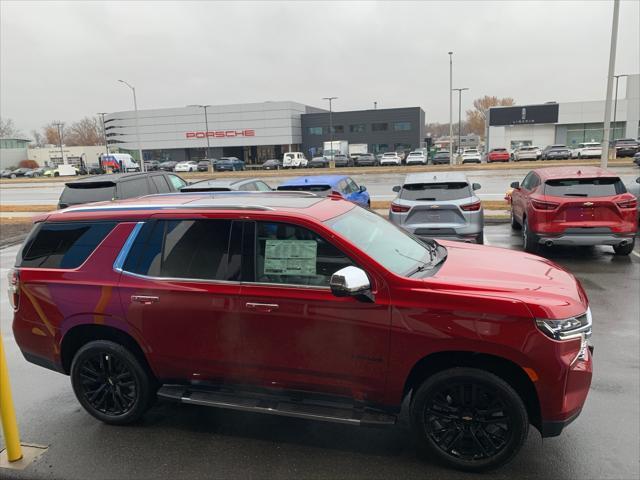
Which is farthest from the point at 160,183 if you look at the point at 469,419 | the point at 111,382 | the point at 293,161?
the point at 293,161

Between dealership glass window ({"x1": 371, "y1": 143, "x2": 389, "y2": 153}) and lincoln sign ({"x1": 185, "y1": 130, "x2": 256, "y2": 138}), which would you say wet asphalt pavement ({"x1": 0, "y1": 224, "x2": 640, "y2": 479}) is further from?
dealership glass window ({"x1": 371, "y1": 143, "x2": 389, "y2": 153})

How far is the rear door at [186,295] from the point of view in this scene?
3.56 meters

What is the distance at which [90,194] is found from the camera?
11.4 m

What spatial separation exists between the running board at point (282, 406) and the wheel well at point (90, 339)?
1.31ft

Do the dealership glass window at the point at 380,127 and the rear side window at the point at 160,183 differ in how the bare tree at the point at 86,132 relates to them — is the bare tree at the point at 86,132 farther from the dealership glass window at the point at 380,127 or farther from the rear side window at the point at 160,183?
the rear side window at the point at 160,183

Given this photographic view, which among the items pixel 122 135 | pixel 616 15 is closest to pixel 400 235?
pixel 616 15

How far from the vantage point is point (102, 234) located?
393 cm

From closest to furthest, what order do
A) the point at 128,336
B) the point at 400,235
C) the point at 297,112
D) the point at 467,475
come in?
the point at 467,475 < the point at 128,336 < the point at 400,235 < the point at 297,112

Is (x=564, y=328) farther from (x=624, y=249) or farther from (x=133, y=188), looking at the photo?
(x=133, y=188)

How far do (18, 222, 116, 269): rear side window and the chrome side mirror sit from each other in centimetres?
199

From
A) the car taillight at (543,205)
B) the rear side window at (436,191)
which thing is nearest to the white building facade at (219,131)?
the rear side window at (436,191)

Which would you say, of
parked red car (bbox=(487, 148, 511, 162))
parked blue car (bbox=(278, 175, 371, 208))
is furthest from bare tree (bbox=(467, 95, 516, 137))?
parked blue car (bbox=(278, 175, 371, 208))

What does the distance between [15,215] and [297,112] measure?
6377 cm

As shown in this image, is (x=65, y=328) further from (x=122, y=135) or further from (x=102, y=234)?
(x=122, y=135)
